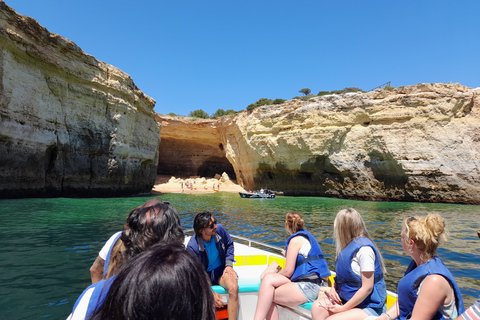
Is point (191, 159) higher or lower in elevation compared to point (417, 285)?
higher

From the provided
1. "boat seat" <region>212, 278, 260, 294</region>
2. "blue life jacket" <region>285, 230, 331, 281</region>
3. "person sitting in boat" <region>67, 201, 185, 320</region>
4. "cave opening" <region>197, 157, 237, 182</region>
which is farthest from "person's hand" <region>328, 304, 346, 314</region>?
"cave opening" <region>197, 157, 237, 182</region>

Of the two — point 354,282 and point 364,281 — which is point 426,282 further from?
point 354,282

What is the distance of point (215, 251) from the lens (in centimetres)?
361

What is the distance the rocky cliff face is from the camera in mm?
15734

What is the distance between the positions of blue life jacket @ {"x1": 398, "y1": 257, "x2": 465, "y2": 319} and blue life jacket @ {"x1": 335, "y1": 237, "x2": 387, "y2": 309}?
0.43 m

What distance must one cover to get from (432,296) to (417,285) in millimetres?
157

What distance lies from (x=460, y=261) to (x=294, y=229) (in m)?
5.72

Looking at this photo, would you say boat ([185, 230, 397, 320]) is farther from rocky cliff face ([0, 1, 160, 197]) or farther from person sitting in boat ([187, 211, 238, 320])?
rocky cliff face ([0, 1, 160, 197])

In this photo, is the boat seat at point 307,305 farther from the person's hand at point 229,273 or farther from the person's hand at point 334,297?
the person's hand at point 229,273

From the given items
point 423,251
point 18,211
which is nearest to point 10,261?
point 423,251

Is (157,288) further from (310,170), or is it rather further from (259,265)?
(310,170)

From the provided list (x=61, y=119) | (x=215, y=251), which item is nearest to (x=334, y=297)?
(x=215, y=251)

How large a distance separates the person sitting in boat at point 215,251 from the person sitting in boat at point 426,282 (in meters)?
1.64

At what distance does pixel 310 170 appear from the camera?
94.5 ft
